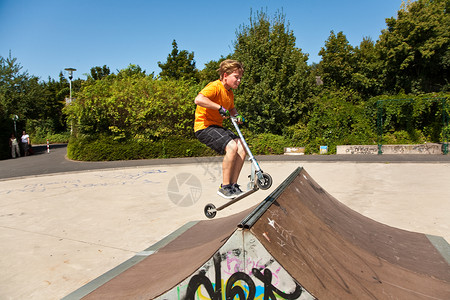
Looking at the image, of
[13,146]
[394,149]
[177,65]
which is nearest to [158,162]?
[394,149]

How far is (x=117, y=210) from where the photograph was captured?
6391 millimetres

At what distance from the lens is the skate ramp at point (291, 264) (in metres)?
2.30

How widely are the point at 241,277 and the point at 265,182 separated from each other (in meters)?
1.44

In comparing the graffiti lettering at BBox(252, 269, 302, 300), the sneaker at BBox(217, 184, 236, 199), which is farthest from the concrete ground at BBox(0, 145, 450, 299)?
the graffiti lettering at BBox(252, 269, 302, 300)

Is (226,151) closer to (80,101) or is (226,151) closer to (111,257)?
(111,257)

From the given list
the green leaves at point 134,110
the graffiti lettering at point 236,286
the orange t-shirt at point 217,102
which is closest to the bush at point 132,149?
the green leaves at point 134,110

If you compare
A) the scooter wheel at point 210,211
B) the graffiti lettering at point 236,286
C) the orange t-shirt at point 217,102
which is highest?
the orange t-shirt at point 217,102

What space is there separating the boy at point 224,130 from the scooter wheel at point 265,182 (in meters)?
0.36

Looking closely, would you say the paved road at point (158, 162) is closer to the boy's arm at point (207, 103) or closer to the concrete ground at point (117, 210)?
the concrete ground at point (117, 210)

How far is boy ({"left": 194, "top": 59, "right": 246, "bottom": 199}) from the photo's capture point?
3779 millimetres

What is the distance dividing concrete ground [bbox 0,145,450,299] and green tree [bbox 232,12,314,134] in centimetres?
803

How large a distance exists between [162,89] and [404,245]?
1693 centimetres

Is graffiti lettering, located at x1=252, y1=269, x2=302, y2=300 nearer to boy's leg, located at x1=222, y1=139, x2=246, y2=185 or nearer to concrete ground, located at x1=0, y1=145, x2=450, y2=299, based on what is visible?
boy's leg, located at x1=222, y1=139, x2=246, y2=185

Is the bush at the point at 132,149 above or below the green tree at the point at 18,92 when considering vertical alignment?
below
